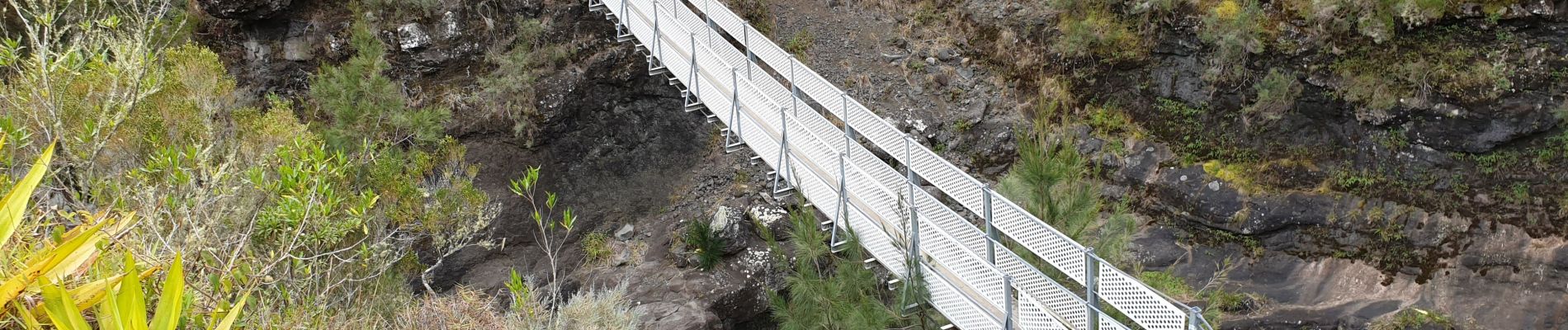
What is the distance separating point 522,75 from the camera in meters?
12.3

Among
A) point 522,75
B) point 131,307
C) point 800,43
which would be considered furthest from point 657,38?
point 131,307

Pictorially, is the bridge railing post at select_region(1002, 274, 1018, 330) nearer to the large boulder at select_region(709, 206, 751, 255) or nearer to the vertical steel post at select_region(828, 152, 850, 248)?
the vertical steel post at select_region(828, 152, 850, 248)

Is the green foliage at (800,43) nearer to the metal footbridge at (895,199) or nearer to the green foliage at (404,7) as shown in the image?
the metal footbridge at (895,199)

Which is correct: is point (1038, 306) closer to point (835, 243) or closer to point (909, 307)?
point (909, 307)

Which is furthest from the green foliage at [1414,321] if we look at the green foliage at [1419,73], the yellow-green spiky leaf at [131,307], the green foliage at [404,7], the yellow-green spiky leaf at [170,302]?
the green foliage at [404,7]

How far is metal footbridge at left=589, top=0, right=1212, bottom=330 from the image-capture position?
6242 mm

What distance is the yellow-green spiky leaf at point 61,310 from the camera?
310 centimetres

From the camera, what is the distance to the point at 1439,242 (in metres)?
9.57

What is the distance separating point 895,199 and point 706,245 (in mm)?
3668

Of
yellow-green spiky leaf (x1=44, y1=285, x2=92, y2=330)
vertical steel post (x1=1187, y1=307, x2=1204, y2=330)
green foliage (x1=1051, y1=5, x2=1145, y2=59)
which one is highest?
yellow-green spiky leaf (x1=44, y1=285, x2=92, y2=330)

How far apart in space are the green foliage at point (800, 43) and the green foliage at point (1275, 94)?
4646 millimetres

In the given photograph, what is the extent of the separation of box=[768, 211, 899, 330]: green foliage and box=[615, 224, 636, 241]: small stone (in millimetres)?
4278

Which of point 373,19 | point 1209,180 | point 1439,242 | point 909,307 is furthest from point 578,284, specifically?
point 1439,242

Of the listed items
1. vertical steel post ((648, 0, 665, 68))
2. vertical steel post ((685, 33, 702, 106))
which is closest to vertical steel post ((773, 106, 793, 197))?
vertical steel post ((685, 33, 702, 106))
